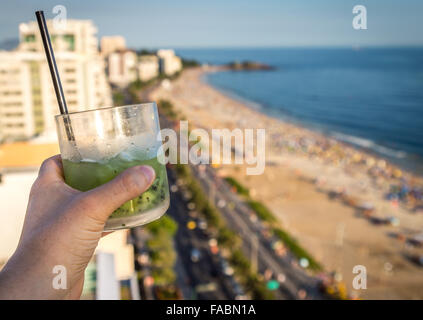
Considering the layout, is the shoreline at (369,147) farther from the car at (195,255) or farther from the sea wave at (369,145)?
the car at (195,255)

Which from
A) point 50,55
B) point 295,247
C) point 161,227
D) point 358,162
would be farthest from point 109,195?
point 358,162

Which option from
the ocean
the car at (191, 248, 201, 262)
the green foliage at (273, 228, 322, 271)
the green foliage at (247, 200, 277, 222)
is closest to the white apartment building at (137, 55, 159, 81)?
the ocean

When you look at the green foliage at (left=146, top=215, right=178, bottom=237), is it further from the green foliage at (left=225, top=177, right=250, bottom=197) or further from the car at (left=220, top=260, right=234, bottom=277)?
A: the green foliage at (left=225, top=177, right=250, bottom=197)

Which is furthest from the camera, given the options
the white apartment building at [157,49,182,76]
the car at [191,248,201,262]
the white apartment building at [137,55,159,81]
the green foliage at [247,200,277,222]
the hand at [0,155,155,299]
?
the white apartment building at [157,49,182,76]

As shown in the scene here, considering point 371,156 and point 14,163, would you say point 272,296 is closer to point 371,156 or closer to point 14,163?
point 14,163

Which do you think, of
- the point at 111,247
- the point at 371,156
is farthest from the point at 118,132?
the point at 371,156

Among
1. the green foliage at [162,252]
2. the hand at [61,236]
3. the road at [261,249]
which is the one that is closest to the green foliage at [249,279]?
the road at [261,249]
